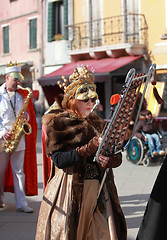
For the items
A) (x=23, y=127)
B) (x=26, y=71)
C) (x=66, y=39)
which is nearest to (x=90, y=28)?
(x=66, y=39)

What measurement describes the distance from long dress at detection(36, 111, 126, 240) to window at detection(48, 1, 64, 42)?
15.3m

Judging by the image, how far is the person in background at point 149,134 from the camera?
767 centimetres

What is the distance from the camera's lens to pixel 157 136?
25.7ft

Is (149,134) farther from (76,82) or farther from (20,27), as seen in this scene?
(20,27)

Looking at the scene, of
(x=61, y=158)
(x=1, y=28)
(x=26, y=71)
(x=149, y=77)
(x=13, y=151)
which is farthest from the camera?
(x=1, y=28)

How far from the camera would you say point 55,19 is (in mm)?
17406

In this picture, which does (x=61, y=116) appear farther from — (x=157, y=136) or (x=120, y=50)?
(x=120, y=50)

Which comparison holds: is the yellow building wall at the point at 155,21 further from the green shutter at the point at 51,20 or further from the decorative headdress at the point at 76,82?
the decorative headdress at the point at 76,82

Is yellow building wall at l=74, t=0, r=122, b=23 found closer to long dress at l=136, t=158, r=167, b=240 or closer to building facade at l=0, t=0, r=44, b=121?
building facade at l=0, t=0, r=44, b=121

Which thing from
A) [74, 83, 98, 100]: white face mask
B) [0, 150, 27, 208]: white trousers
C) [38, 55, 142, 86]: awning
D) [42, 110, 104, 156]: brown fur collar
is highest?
[38, 55, 142, 86]: awning

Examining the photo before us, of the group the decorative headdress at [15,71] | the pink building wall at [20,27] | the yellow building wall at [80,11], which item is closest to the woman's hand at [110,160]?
the decorative headdress at [15,71]

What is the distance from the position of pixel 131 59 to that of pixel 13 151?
9.79m

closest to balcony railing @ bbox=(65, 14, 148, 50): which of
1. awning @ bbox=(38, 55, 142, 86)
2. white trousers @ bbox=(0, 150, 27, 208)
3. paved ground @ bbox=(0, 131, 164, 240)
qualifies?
awning @ bbox=(38, 55, 142, 86)

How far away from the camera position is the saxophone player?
455 centimetres
